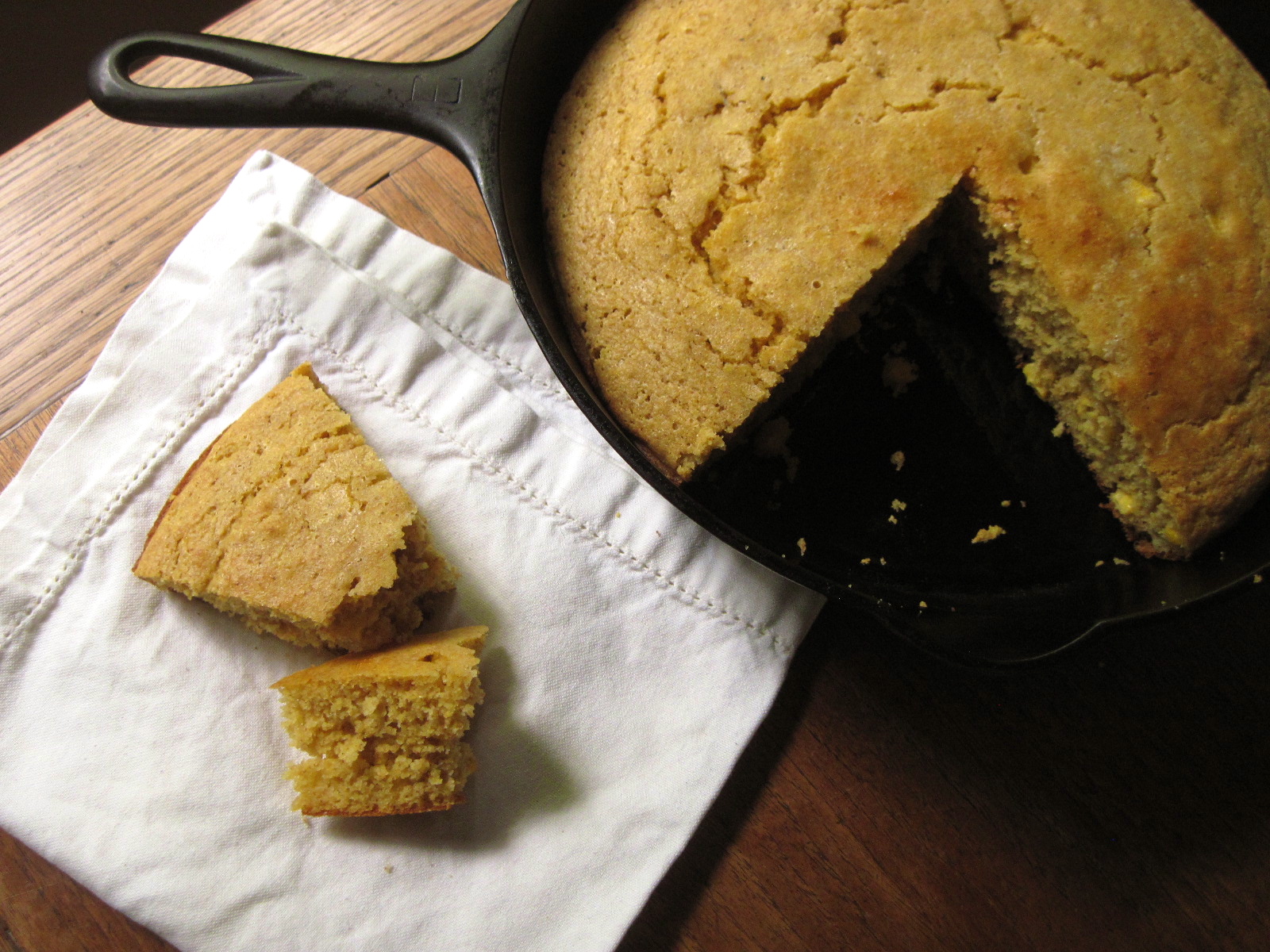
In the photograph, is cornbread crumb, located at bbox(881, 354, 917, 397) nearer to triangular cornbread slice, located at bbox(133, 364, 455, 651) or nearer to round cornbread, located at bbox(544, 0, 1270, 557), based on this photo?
round cornbread, located at bbox(544, 0, 1270, 557)

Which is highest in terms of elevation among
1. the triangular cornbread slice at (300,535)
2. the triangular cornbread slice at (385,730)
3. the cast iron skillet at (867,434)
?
the cast iron skillet at (867,434)

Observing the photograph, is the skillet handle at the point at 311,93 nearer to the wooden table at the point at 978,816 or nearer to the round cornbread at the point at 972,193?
the round cornbread at the point at 972,193

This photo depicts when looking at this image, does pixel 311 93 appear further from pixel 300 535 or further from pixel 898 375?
pixel 898 375

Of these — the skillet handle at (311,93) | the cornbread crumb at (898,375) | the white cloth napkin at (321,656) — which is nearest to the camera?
the skillet handle at (311,93)

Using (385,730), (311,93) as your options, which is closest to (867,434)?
(385,730)

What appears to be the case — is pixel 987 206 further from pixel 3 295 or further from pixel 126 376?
pixel 3 295

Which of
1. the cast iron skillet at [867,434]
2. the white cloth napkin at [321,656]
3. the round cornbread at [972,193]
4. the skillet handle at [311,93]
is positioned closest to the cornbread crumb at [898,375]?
the cast iron skillet at [867,434]
